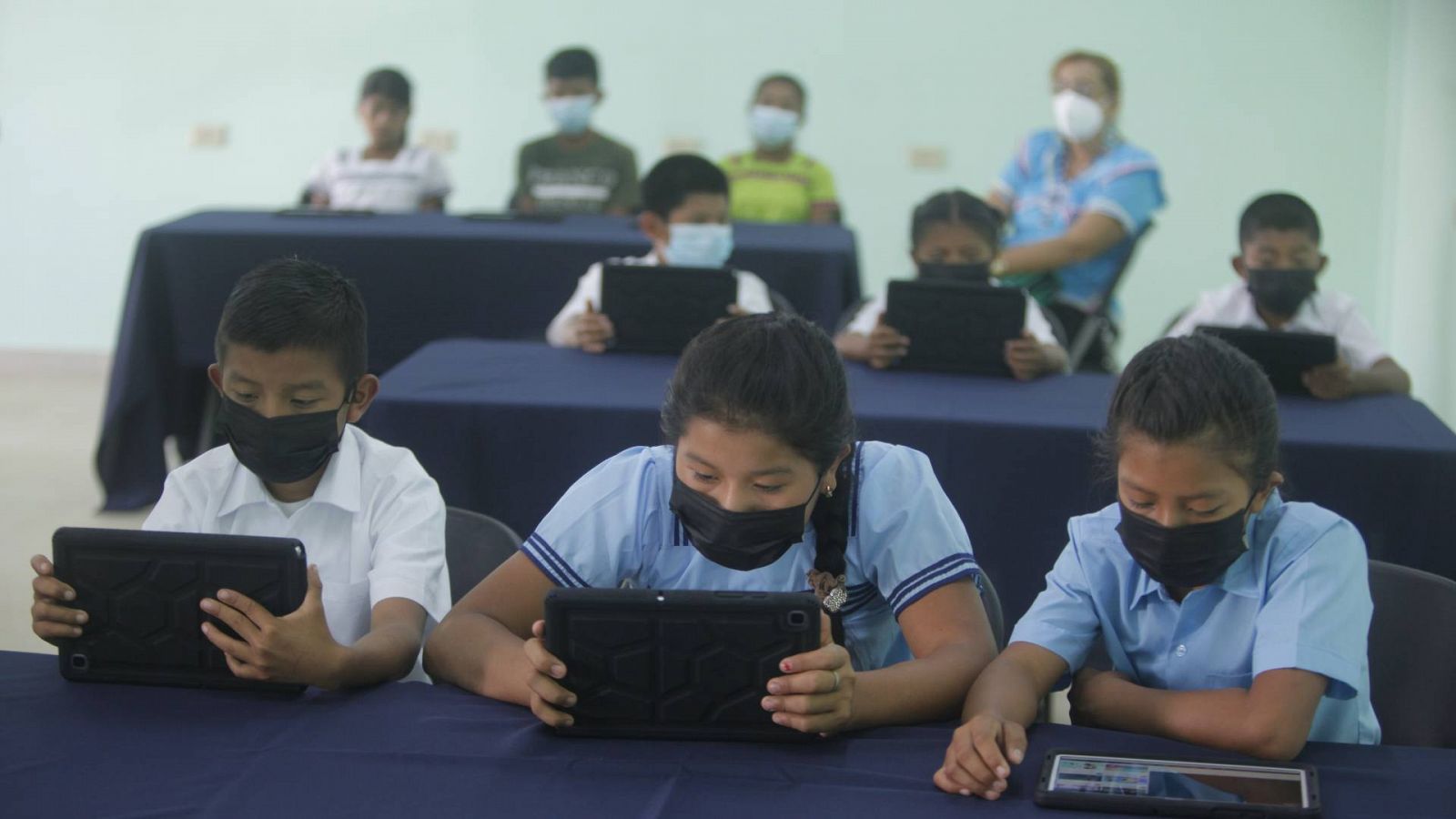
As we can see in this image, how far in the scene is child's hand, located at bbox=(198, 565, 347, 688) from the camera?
4.94 ft

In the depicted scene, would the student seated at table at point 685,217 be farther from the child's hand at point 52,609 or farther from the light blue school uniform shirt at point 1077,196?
the child's hand at point 52,609

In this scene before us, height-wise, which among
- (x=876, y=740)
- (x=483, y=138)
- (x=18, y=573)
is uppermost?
(x=483, y=138)

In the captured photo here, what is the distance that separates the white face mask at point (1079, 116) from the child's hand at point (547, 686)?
3.64 m

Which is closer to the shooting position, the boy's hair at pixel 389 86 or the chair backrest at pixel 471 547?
the chair backrest at pixel 471 547

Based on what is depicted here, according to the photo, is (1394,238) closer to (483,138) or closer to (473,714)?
(483,138)

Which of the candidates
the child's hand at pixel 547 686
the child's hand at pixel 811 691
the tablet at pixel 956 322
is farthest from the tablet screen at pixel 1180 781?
the tablet at pixel 956 322

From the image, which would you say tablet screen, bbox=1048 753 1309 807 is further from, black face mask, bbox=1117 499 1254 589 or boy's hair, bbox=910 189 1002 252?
boy's hair, bbox=910 189 1002 252

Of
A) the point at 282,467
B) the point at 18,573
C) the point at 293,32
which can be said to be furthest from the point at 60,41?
the point at 282,467

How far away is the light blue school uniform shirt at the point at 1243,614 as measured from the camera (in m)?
1.58

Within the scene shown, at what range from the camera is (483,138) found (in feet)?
21.8

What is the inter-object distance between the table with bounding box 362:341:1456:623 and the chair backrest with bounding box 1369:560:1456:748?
849 mm

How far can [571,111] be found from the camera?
5.48 metres

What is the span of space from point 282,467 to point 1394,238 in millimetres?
5378

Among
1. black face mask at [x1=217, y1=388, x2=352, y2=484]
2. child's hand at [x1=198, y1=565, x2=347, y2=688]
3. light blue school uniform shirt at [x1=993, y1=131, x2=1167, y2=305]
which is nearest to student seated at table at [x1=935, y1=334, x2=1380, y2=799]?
child's hand at [x1=198, y1=565, x2=347, y2=688]
